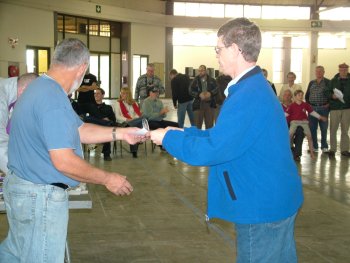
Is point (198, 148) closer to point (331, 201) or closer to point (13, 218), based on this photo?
point (13, 218)

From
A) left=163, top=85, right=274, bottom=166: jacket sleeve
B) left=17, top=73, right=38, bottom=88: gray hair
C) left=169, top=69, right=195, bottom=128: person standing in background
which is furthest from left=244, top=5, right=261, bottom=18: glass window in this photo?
left=163, top=85, right=274, bottom=166: jacket sleeve

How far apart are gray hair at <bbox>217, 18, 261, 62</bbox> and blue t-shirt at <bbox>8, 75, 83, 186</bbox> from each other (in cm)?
98

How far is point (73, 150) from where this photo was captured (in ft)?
9.69

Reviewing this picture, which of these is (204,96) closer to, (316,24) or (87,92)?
(87,92)

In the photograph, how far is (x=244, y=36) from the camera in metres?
2.72

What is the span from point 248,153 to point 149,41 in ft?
88.6

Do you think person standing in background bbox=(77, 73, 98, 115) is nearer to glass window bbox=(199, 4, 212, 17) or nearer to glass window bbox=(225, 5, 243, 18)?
glass window bbox=(199, 4, 212, 17)

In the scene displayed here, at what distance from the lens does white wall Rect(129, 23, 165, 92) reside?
28312 millimetres

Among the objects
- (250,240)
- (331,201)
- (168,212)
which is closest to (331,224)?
(331,201)

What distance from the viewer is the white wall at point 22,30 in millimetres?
20734

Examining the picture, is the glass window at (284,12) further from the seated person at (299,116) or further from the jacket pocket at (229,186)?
the jacket pocket at (229,186)

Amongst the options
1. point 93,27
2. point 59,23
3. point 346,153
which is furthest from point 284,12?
point 346,153

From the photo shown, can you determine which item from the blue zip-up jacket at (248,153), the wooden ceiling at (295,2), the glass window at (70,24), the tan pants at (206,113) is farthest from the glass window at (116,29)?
the blue zip-up jacket at (248,153)

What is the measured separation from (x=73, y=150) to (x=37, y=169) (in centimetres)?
23
